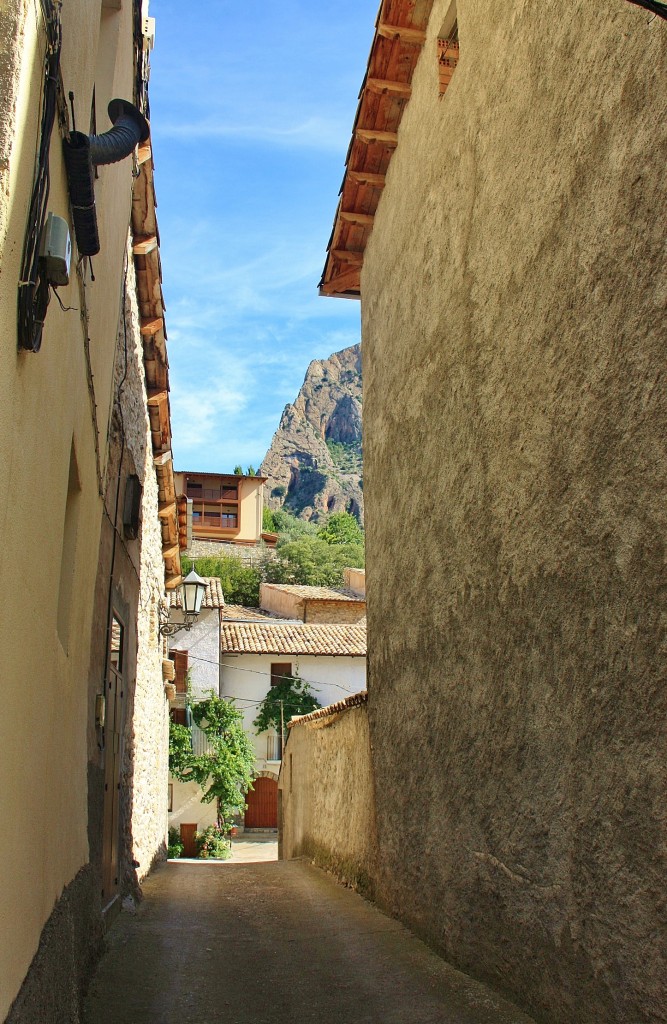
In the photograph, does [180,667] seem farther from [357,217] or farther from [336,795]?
[357,217]

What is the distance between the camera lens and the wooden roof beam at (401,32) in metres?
7.73

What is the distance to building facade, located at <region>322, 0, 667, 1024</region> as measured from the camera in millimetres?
3490

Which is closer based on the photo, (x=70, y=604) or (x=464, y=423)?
(x=70, y=604)

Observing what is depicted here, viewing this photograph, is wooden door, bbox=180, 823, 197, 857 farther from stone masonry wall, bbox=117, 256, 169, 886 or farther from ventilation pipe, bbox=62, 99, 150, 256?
ventilation pipe, bbox=62, 99, 150, 256

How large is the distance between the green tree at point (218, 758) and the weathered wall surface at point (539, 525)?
19.1 meters

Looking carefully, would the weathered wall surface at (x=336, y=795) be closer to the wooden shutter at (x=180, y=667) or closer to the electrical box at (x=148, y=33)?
the electrical box at (x=148, y=33)

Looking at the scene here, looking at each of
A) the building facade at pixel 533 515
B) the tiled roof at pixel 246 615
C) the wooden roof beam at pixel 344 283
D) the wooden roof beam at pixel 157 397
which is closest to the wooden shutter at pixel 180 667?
the tiled roof at pixel 246 615

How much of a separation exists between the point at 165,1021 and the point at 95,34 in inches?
193

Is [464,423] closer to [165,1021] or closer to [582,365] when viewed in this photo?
[582,365]

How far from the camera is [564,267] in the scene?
428 centimetres

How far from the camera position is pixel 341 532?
66875 mm

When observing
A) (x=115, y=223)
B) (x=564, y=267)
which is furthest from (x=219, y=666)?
(x=564, y=267)

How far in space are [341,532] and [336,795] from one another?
186 feet

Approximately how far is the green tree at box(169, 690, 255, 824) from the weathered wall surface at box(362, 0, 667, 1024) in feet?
62.5
